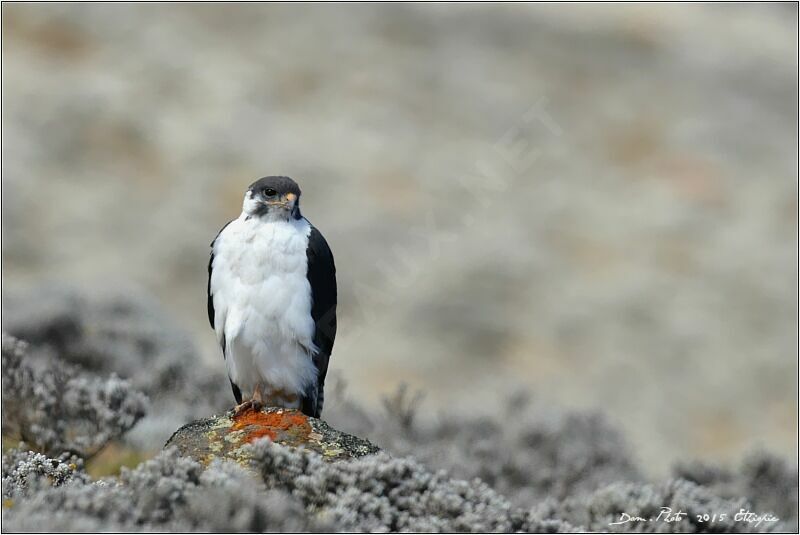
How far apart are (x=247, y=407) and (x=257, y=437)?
0.39 m

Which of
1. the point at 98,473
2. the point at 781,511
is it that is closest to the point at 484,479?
the point at 781,511

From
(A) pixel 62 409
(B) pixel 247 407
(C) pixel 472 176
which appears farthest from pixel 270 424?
(C) pixel 472 176

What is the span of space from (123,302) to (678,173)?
24.1m

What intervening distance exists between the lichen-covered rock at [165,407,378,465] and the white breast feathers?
0.47 m

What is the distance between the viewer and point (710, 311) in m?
29.4

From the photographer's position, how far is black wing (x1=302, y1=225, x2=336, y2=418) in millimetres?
6441

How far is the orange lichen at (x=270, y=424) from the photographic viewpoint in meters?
5.90

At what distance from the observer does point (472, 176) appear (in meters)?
33.8

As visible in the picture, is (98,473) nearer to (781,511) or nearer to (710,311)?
(781,511)

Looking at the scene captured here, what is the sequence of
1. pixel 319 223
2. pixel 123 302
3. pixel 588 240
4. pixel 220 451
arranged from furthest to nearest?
pixel 588 240 → pixel 319 223 → pixel 123 302 → pixel 220 451

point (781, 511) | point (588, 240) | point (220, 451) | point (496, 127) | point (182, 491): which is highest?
point (496, 127)

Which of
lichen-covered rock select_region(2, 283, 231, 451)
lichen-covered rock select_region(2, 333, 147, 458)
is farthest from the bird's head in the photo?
lichen-covered rock select_region(2, 283, 231, 451)

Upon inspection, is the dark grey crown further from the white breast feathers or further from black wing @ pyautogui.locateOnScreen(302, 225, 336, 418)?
black wing @ pyautogui.locateOnScreen(302, 225, 336, 418)

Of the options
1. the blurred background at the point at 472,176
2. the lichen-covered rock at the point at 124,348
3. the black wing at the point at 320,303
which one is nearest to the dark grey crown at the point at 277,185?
the black wing at the point at 320,303
